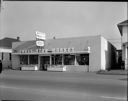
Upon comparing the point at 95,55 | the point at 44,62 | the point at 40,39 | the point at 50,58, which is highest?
the point at 40,39

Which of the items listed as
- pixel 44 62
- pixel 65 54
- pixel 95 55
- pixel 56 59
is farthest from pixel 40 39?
pixel 95 55

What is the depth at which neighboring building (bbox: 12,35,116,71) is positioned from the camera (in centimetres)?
2198

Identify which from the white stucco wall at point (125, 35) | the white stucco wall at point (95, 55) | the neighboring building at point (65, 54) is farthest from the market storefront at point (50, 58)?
the white stucco wall at point (125, 35)

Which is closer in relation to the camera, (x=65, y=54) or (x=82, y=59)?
(x=82, y=59)

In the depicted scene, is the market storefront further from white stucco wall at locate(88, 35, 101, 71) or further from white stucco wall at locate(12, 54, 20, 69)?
white stucco wall at locate(88, 35, 101, 71)

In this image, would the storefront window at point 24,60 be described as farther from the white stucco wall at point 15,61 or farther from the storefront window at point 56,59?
the storefront window at point 56,59

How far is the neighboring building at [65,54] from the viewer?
22.0 metres

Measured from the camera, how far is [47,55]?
25047 mm

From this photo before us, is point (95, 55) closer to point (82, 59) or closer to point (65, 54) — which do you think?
point (82, 59)

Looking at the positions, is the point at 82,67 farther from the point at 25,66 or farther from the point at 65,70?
the point at 25,66

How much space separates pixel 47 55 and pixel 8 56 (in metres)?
9.22

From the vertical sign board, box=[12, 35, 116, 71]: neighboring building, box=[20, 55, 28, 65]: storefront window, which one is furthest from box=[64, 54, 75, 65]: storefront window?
box=[20, 55, 28, 65]: storefront window

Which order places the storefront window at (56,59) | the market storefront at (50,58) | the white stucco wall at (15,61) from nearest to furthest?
the market storefront at (50,58), the storefront window at (56,59), the white stucco wall at (15,61)

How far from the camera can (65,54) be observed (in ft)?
78.5
